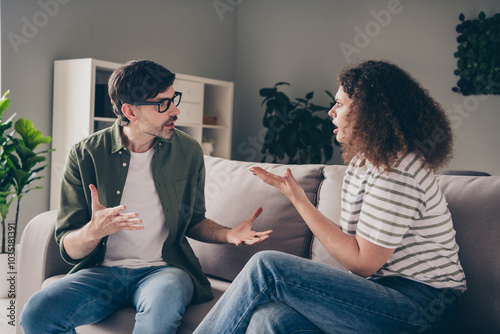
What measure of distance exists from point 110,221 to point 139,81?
20.1 inches

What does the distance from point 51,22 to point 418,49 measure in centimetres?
287

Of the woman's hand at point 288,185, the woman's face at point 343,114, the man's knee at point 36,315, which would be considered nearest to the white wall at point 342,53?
the woman's face at point 343,114

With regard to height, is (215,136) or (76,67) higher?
(76,67)

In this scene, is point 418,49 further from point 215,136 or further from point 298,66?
point 215,136

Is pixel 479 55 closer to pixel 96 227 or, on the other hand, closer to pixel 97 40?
pixel 97 40

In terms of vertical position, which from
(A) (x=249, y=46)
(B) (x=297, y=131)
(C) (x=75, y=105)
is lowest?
(B) (x=297, y=131)

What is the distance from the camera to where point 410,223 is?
1.22m

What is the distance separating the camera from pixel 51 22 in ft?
10.9

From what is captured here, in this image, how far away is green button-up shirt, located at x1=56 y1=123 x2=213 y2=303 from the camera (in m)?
1.56

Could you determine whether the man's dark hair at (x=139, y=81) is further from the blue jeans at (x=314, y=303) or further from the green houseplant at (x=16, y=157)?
the green houseplant at (x=16, y=157)

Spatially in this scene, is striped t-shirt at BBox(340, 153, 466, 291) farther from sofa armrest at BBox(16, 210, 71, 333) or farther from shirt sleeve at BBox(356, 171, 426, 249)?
sofa armrest at BBox(16, 210, 71, 333)

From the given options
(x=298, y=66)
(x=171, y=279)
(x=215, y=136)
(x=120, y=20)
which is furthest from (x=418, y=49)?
(x=171, y=279)

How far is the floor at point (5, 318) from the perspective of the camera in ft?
7.43

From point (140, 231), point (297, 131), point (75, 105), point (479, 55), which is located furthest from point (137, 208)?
point (479, 55)
